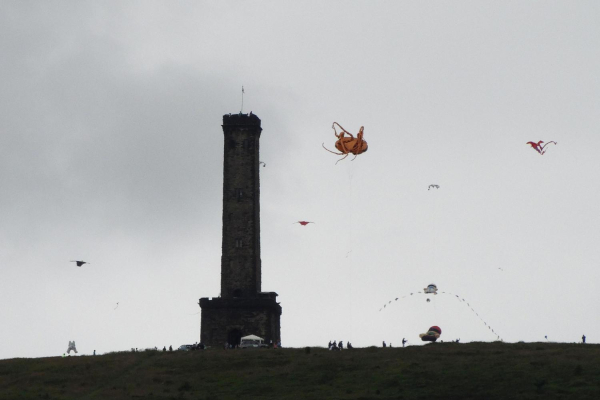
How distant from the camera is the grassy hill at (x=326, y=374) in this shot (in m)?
68.2

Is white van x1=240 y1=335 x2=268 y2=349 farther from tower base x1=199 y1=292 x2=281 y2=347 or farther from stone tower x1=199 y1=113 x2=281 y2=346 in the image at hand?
tower base x1=199 y1=292 x2=281 y2=347

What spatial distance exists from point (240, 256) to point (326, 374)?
3629cm

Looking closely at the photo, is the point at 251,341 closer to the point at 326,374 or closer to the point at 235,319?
the point at 235,319

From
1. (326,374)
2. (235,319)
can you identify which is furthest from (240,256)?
(326,374)

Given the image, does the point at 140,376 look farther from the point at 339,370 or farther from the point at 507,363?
the point at 507,363

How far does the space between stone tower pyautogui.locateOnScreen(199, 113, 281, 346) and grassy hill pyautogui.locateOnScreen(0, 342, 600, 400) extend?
64.0ft

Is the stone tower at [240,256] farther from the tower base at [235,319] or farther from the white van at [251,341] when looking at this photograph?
the white van at [251,341]

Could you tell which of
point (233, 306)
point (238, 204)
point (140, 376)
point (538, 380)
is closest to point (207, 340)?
point (233, 306)

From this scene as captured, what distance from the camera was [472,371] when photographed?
237 ft

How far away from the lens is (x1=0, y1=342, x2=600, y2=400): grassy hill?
6825 centimetres

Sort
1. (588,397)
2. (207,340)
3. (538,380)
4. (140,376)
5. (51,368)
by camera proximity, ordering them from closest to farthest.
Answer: (588,397), (538,380), (140,376), (51,368), (207,340)

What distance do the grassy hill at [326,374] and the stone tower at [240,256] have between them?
19511 mm

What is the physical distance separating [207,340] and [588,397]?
51216 mm

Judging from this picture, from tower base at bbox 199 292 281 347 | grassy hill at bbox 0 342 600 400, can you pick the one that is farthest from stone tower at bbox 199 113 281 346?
grassy hill at bbox 0 342 600 400
